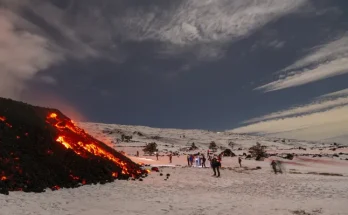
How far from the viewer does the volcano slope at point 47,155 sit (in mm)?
24391

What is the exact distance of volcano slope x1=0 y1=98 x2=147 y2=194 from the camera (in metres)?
24.4

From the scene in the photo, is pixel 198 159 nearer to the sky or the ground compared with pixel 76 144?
nearer to the ground

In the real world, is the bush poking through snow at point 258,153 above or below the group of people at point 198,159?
above

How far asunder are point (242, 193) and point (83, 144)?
56.5ft

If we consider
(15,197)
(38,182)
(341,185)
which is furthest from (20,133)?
(341,185)

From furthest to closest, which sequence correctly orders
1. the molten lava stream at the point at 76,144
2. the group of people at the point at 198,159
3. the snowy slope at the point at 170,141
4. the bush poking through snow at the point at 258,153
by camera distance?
the snowy slope at the point at 170,141
the bush poking through snow at the point at 258,153
the group of people at the point at 198,159
the molten lava stream at the point at 76,144

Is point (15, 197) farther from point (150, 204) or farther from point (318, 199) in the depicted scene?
point (318, 199)

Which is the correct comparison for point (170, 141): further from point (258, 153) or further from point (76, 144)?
point (76, 144)

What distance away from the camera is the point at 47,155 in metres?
28.7

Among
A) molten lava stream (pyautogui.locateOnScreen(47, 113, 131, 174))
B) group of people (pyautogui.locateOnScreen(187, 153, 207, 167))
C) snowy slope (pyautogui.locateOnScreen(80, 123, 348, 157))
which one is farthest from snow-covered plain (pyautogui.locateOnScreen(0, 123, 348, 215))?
snowy slope (pyautogui.locateOnScreen(80, 123, 348, 157))

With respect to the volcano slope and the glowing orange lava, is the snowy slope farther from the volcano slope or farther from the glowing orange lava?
the volcano slope

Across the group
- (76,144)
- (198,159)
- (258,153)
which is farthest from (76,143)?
(258,153)

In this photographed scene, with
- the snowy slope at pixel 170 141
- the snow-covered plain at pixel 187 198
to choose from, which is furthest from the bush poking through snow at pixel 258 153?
the snow-covered plain at pixel 187 198

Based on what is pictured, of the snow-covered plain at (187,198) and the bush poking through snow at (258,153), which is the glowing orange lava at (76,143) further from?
the bush poking through snow at (258,153)
